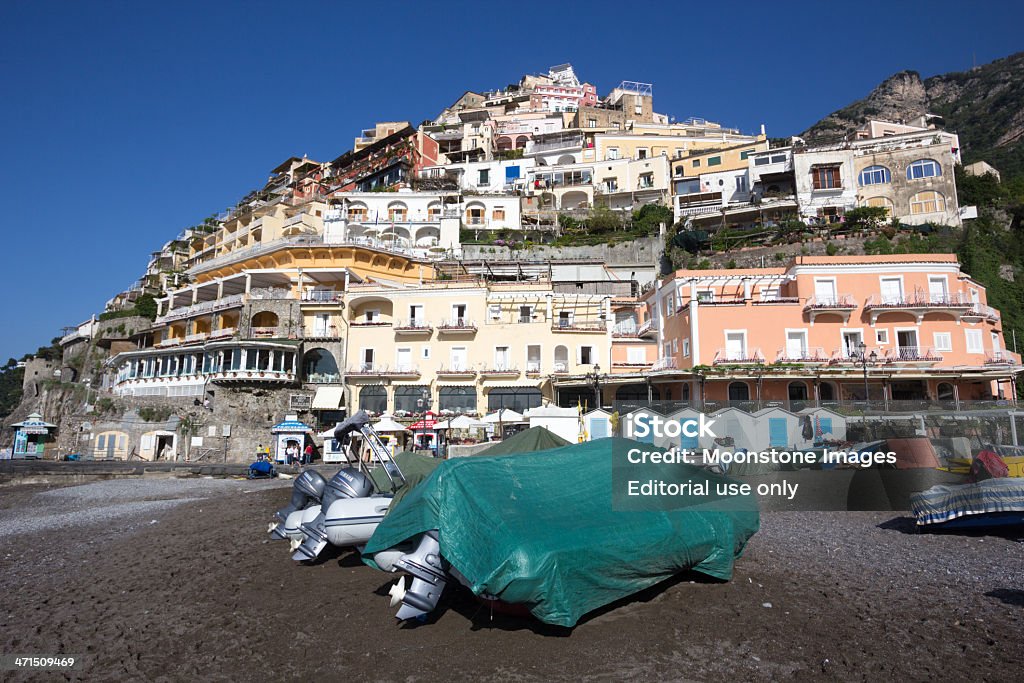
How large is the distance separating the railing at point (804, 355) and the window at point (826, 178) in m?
21.9

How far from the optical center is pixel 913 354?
29.1 m

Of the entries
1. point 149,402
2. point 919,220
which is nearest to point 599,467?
point 149,402

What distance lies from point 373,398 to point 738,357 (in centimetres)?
2008

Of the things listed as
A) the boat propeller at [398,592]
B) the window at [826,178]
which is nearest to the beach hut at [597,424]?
the boat propeller at [398,592]

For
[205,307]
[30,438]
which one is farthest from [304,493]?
[30,438]

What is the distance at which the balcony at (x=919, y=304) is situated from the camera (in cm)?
2933

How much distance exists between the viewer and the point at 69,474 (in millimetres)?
26594

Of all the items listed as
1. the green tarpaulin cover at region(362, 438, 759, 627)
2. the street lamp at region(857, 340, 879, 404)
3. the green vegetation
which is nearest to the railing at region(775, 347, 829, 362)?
the street lamp at region(857, 340, 879, 404)

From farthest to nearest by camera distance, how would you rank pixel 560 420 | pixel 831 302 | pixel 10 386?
pixel 10 386 → pixel 831 302 → pixel 560 420

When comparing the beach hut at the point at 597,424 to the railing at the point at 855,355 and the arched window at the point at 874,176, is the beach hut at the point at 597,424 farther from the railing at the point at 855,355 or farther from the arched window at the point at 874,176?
the arched window at the point at 874,176

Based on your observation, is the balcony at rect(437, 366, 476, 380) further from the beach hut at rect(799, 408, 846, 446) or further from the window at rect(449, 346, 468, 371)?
the beach hut at rect(799, 408, 846, 446)

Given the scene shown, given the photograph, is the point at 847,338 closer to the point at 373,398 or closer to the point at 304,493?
the point at 373,398

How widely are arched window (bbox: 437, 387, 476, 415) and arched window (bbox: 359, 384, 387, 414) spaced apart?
3292mm

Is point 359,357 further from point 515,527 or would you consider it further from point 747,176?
point 747,176
